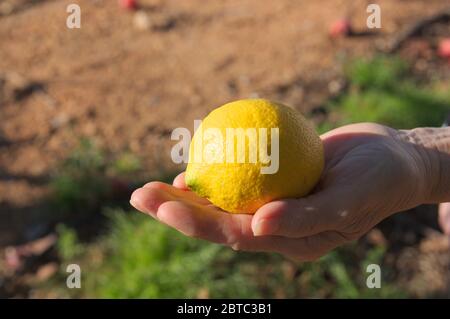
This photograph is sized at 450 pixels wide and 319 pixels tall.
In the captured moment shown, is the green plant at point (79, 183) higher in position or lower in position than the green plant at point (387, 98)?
lower

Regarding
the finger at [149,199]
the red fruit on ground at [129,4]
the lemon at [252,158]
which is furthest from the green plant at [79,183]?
the red fruit on ground at [129,4]

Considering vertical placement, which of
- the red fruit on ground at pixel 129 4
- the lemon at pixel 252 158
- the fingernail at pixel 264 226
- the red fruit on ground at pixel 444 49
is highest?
the red fruit on ground at pixel 129 4

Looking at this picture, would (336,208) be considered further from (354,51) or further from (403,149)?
(354,51)

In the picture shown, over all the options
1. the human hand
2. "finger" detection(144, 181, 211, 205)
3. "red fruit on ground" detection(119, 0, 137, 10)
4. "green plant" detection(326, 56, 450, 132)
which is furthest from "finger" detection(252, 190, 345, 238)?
"red fruit on ground" detection(119, 0, 137, 10)

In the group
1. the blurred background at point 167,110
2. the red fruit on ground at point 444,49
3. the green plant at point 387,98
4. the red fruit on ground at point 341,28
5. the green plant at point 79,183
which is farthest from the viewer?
the red fruit on ground at point 341,28

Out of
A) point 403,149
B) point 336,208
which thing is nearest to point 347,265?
point 403,149

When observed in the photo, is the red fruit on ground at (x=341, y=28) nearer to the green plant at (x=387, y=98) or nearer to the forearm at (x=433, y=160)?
the green plant at (x=387, y=98)

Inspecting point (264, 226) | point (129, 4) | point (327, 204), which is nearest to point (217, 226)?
point (264, 226)
